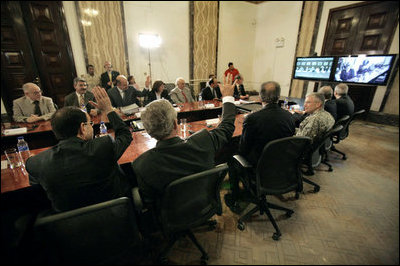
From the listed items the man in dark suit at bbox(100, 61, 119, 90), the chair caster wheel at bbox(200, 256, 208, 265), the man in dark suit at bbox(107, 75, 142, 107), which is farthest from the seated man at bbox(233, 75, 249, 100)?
the chair caster wheel at bbox(200, 256, 208, 265)

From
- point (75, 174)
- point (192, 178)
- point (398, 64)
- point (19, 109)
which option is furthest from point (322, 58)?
point (19, 109)

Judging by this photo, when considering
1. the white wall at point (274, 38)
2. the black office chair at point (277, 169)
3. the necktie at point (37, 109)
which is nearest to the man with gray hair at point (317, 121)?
the black office chair at point (277, 169)

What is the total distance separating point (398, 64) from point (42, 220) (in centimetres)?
692

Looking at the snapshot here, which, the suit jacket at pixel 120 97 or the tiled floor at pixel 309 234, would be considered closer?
the tiled floor at pixel 309 234

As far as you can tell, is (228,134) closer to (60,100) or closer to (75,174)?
(75,174)

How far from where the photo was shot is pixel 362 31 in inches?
202

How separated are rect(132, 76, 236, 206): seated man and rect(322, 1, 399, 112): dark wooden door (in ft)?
19.7

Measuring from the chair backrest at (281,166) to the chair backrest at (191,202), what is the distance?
46 centimetres

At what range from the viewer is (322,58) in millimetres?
5363

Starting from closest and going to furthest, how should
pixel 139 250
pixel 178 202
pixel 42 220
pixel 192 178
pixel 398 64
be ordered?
pixel 42 220 < pixel 192 178 < pixel 178 202 < pixel 139 250 < pixel 398 64

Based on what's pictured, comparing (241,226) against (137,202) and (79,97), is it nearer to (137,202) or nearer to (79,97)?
(137,202)

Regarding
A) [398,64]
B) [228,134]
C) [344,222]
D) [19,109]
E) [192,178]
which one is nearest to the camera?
[192,178]

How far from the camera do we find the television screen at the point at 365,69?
171 inches

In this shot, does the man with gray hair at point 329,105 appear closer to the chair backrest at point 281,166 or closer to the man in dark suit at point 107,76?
the chair backrest at point 281,166
